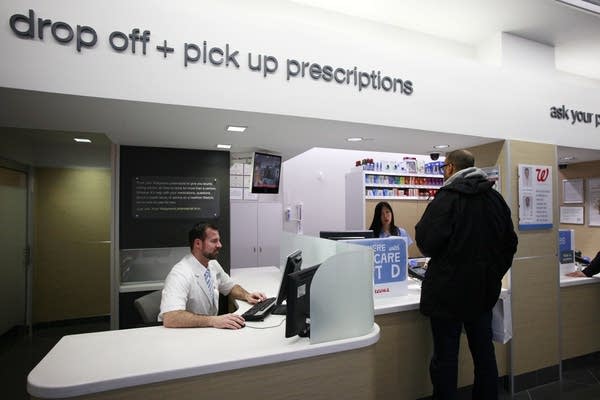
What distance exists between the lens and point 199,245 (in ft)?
9.16

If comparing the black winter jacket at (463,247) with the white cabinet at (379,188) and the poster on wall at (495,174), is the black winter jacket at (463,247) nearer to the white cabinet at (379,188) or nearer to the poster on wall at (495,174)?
the poster on wall at (495,174)

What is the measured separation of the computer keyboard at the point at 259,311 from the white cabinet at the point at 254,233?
3.06 meters

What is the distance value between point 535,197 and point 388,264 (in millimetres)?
1684

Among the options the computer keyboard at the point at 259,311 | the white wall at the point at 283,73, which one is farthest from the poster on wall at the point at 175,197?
the white wall at the point at 283,73

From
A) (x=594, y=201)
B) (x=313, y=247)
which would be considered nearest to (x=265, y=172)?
(x=313, y=247)

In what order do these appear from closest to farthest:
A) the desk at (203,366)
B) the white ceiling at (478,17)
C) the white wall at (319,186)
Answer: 1. the desk at (203,366)
2. the white ceiling at (478,17)
3. the white wall at (319,186)

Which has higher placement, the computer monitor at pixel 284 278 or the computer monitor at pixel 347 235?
the computer monitor at pixel 347 235

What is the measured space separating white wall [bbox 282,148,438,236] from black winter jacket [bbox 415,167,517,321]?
4557 millimetres

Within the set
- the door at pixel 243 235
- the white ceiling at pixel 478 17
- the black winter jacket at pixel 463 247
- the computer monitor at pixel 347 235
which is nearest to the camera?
the black winter jacket at pixel 463 247

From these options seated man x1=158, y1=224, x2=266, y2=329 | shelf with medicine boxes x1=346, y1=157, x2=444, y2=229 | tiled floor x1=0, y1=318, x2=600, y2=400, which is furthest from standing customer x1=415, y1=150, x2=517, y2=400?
shelf with medicine boxes x1=346, y1=157, x2=444, y2=229

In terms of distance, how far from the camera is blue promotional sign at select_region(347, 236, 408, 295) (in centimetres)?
278

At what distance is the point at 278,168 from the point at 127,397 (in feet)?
8.57

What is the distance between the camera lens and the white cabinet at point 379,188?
6.25m

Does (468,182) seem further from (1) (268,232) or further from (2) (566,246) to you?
(1) (268,232)
